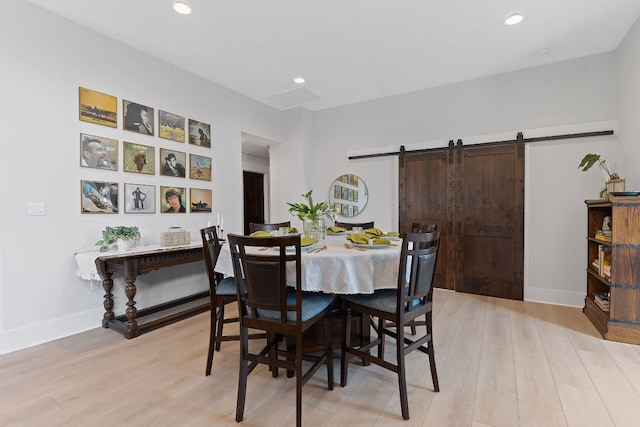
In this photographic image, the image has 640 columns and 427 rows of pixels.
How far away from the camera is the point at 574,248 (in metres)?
3.42

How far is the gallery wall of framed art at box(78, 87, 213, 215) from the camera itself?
110 inches

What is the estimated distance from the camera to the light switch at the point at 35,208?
2.43 metres

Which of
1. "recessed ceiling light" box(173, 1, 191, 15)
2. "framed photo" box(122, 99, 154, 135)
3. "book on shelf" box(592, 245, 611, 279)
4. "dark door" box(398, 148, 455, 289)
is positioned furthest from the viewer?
"dark door" box(398, 148, 455, 289)

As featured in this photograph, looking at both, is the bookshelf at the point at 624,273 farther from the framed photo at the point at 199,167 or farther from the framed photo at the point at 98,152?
the framed photo at the point at 98,152

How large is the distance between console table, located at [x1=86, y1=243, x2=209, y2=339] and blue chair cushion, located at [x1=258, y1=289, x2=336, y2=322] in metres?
1.61

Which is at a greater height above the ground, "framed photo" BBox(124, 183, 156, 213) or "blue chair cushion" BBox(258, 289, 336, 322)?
"framed photo" BBox(124, 183, 156, 213)

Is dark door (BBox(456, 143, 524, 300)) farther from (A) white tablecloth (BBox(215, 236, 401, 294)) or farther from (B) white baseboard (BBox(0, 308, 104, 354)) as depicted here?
(B) white baseboard (BBox(0, 308, 104, 354))

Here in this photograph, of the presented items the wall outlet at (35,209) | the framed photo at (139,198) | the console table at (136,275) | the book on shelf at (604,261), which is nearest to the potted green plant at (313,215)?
the console table at (136,275)

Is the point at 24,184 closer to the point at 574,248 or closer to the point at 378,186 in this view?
the point at 378,186

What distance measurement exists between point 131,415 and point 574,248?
449 centimetres

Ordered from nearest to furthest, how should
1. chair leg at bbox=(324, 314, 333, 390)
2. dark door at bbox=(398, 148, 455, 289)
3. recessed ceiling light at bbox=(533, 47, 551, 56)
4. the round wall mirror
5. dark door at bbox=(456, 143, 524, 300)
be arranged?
1. chair leg at bbox=(324, 314, 333, 390)
2. recessed ceiling light at bbox=(533, 47, 551, 56)
3. dark door at bbox=(456, 143, 524, 300)
4. dark door at bbox=(398, 148, 455, 289)
5. the round wall mirror

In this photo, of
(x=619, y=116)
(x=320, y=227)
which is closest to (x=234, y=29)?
(x=320, y=227)

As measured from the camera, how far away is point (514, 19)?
2635 millimetres

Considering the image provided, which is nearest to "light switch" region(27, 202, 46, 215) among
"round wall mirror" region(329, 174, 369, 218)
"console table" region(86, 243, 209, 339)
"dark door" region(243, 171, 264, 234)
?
"console table" region(86, 243, 209, 339)
